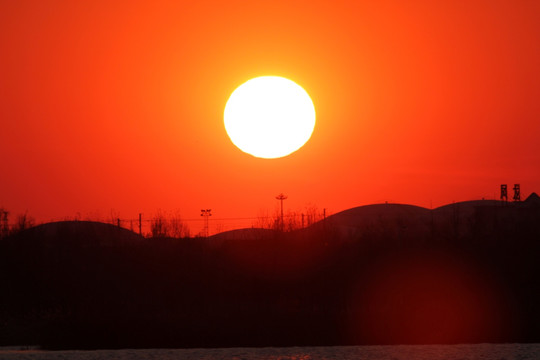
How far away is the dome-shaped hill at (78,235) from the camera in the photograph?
56.2 m

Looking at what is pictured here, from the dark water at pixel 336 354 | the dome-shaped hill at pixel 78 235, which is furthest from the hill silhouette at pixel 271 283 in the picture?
the dark water at pixel 336 354

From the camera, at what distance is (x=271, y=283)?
2007 inches

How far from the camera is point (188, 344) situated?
32969 mm

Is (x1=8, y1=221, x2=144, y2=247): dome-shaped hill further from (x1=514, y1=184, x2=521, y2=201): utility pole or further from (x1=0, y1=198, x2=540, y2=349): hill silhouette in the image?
(x1=514, y1=184, x2=521, y2=201): utility pole

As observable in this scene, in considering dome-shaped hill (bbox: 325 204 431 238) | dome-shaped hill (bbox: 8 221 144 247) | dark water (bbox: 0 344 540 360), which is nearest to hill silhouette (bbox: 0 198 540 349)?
dome-shaped hill (bbox: 8 221 144 247)

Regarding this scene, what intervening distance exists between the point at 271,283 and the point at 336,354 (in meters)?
26.8

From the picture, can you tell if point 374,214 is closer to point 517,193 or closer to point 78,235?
point 517,193

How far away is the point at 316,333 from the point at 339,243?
1946 cm

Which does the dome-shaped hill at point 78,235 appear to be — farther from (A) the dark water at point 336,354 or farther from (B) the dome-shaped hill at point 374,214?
(A) the dark water at point 336,354

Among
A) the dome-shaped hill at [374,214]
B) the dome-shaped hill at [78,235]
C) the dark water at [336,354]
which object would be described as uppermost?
the dome-shaped hill at [374,214]

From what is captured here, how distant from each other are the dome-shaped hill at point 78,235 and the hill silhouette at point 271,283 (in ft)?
0.56

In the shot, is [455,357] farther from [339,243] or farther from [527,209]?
[527,209]

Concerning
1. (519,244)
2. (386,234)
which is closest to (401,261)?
(386,234)

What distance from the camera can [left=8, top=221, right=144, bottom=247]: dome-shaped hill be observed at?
56203mm
